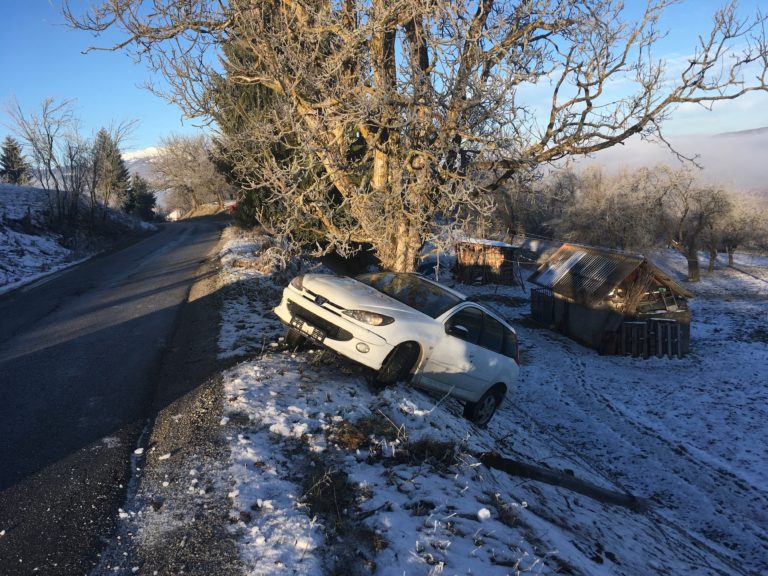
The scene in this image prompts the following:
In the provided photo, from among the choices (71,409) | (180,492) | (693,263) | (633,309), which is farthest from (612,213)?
(180,492)

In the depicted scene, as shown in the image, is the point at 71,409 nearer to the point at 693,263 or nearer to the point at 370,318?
the point at 370,318

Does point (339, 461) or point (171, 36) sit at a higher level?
point (171, 36)

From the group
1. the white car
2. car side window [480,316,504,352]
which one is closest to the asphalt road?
the white car

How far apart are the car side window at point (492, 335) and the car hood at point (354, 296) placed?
4.61 ft

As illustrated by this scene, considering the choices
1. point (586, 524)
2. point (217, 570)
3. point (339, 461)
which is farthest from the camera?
point (586, 524)

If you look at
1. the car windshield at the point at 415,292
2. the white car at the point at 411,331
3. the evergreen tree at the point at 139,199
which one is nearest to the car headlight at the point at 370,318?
the white car at the point at 411,331

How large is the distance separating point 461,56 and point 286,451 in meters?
5.53

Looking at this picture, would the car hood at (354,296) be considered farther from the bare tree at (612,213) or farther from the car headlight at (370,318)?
the bare tree at (612,213)

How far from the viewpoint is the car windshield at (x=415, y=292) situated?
21.9 feet

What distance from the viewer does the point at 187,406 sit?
5371 millimetres

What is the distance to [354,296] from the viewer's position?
6262mm

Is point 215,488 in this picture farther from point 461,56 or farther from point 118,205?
point 118,205

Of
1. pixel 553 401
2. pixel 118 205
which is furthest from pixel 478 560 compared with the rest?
pixel 118 205

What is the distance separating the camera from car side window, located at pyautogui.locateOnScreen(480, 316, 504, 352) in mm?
7258
